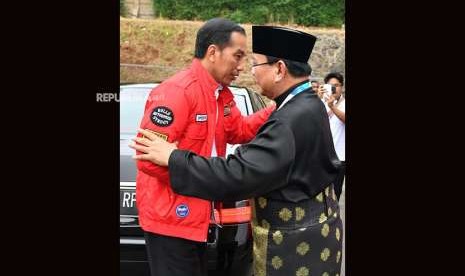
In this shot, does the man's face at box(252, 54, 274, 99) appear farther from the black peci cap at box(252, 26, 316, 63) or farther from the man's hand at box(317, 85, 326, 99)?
the man's hand at box(317, 85, 326, 99)

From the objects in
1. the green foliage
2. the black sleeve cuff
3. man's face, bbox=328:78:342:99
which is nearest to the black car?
the black sleeve cuff

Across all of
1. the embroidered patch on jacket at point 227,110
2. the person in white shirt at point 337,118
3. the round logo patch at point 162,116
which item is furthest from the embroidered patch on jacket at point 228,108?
the person in white shirt at point 337,118

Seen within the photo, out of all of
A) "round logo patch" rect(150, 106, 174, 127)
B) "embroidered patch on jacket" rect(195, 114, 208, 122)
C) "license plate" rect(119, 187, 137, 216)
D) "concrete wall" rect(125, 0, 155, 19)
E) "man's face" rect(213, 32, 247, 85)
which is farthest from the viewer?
"concrete wall" rect(125, 0, 155, 19)

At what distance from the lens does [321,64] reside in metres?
14.5

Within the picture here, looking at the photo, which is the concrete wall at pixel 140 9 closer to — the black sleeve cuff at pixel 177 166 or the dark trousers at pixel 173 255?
the dark trousers at pixel 173 255

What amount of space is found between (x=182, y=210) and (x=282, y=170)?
0.61 m

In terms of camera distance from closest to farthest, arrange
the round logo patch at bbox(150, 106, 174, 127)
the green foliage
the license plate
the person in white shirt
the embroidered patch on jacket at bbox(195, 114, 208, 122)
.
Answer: the round logo patch at bbox(150, 106, 174, 127), the embroidered patch on jacket at bbox(195, 114, 208, 122), the license plate, the person in white shirt, the green foliage

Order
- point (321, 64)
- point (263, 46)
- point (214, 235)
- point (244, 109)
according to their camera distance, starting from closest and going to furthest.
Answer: point (263, 46) < point (214, 235) < point (244, 109) < point (321, 64)

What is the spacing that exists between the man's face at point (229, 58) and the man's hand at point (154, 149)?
0.57 m

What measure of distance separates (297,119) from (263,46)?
0.33 m

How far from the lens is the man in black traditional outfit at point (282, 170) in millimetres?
1907

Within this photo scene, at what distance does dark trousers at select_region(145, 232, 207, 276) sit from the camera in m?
2.40

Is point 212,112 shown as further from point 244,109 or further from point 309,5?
point 309,5
